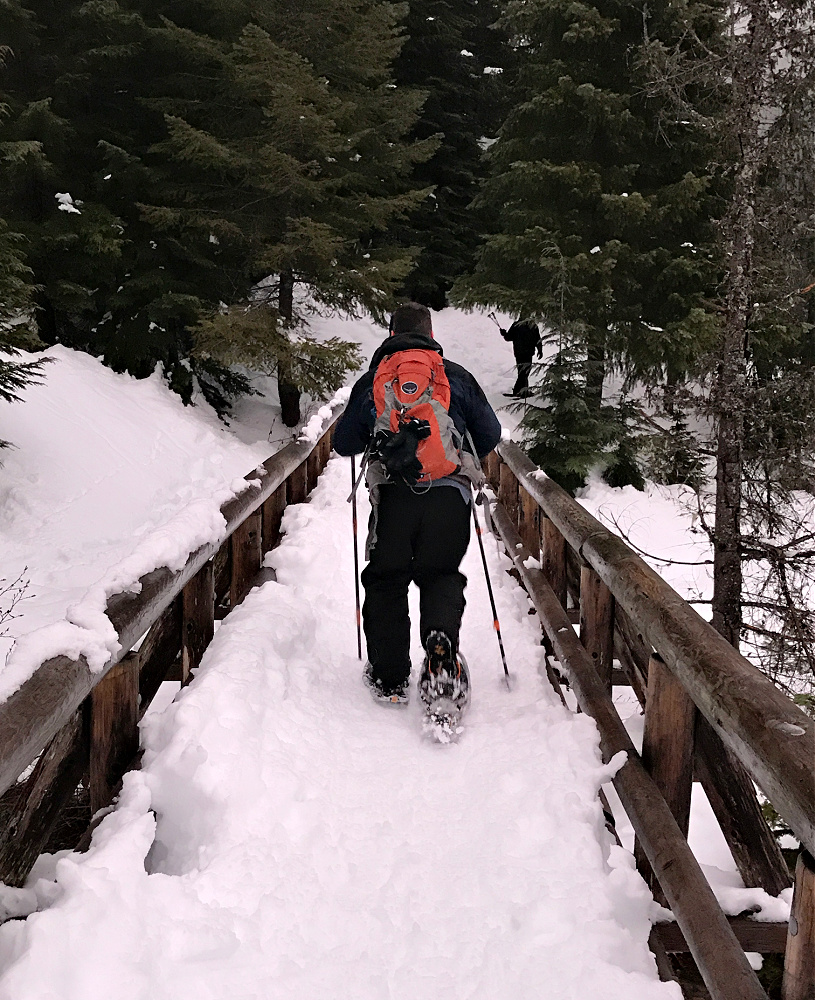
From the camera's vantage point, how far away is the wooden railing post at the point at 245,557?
5195 mm

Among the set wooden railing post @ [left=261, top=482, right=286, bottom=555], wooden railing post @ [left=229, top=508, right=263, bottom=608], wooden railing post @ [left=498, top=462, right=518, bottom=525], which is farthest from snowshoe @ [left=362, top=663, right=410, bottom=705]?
wooden railing post @ [left=498, top=462, right=518, bottom=525]

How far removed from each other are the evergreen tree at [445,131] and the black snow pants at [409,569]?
21792 mm

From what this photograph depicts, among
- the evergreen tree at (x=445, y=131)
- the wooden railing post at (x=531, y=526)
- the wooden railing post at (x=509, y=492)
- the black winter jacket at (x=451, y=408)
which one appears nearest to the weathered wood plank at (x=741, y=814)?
the black winter jacket at (x=451, y=408)

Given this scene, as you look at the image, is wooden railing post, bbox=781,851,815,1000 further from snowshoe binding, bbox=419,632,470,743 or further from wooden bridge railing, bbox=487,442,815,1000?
snowshoe binding, bbox=419,632,470,743

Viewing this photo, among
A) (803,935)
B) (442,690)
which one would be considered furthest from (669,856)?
(442,690)

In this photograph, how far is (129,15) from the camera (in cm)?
1516

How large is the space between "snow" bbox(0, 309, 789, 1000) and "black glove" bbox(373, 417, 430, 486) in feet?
3.23

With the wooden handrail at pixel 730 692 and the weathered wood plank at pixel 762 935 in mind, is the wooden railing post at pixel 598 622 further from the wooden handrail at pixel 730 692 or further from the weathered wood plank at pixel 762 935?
the weathered wood plank at pixel 762 935

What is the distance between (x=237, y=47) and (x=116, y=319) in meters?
5.81

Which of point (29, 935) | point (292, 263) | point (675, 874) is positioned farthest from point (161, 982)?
point (292, 263)

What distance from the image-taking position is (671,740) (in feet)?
8.80

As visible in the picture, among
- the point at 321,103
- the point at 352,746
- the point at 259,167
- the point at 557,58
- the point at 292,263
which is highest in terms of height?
the point at 557,58

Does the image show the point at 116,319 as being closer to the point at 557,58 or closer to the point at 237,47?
the point at 237,47

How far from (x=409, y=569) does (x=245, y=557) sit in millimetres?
1875
